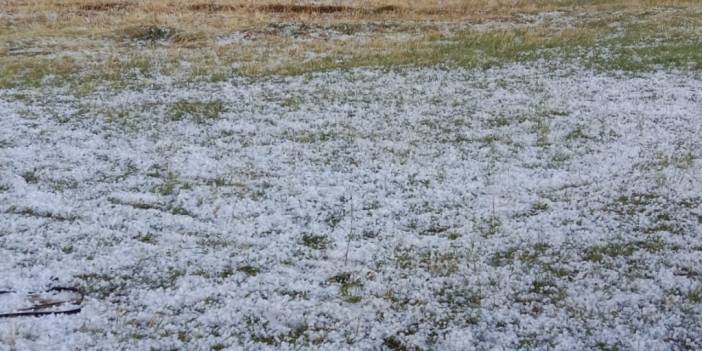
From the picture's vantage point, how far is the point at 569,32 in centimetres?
2245

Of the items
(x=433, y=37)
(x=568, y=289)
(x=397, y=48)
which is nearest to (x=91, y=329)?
(x=568, y=289)

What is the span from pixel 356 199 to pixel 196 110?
19.6 feet

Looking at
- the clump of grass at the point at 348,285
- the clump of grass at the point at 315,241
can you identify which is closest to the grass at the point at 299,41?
the clump of grass at the point at 315,241

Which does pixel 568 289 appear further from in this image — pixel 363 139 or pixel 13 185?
pixel 13 185

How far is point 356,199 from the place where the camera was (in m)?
9.29

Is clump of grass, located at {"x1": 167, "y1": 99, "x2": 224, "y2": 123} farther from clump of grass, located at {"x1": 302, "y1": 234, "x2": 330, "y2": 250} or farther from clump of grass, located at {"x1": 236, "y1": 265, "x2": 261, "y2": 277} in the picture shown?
clump of grass, located at {"x1": 236, "y1": 265, "x2": 261, "y2": 277}

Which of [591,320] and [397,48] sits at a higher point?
[397,48]

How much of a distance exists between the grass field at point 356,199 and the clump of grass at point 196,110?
92 mm

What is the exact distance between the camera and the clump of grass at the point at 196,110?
1318 cm

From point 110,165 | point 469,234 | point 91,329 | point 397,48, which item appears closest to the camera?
point 91,329

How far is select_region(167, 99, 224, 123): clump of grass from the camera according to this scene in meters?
13.2

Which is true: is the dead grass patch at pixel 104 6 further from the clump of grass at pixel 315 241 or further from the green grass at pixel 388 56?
the clump of grass at pixel 315 241

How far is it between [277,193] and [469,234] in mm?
3139

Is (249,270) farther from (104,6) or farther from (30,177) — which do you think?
(104,6)
